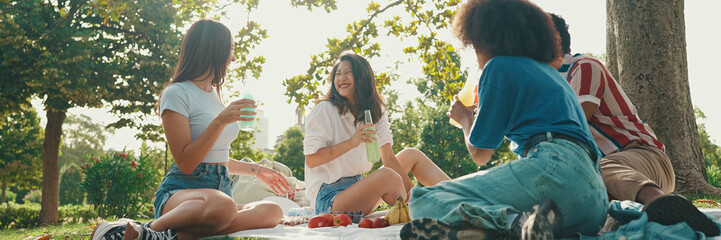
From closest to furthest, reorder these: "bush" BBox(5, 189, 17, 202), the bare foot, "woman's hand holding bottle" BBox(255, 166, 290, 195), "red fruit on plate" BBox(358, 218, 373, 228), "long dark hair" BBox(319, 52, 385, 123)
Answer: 1. the bare foot
2. "red fruit on plate" BBox(358, 218, 373, 228)
3. "woman's hand holding bottle" BBox(255, 166, 290, 195)
4. "long dark hair" BBox(319, 52, 385, 123)
5. "bush" BBox(5, 189, 17, 202)

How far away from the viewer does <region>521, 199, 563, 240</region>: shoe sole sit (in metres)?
1.80

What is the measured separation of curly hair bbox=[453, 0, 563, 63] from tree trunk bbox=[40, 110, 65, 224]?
1771 cm

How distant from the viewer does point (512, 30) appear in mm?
2375

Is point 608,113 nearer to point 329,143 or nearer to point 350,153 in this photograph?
point 350,153

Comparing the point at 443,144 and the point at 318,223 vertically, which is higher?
the point at 443,144

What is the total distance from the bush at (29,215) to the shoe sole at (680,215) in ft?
54.6

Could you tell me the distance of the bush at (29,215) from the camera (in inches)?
648

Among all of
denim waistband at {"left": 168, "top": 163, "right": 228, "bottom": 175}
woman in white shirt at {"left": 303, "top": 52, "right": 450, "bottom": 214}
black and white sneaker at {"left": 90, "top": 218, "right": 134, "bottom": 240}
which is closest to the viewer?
black and white sneaker at {"left": 90, "top": 218, "right": 134, "bottom": 240}

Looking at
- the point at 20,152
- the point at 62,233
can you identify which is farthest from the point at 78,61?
the point at 20,152

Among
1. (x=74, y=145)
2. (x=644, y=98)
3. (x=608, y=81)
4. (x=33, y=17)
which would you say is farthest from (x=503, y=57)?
(x=74, y=145)

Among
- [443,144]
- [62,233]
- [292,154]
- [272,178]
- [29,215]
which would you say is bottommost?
[29,215]

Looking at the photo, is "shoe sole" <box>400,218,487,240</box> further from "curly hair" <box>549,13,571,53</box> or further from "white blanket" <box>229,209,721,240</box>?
"curly hair" <box>549,13,571,53</box>

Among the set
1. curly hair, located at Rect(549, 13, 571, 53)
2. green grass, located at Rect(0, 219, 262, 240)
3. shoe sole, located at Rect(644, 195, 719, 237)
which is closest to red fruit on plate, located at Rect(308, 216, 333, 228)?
green grass, located at Rect(0, 219, 262, 240)

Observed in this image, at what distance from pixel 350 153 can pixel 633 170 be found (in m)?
2.24
